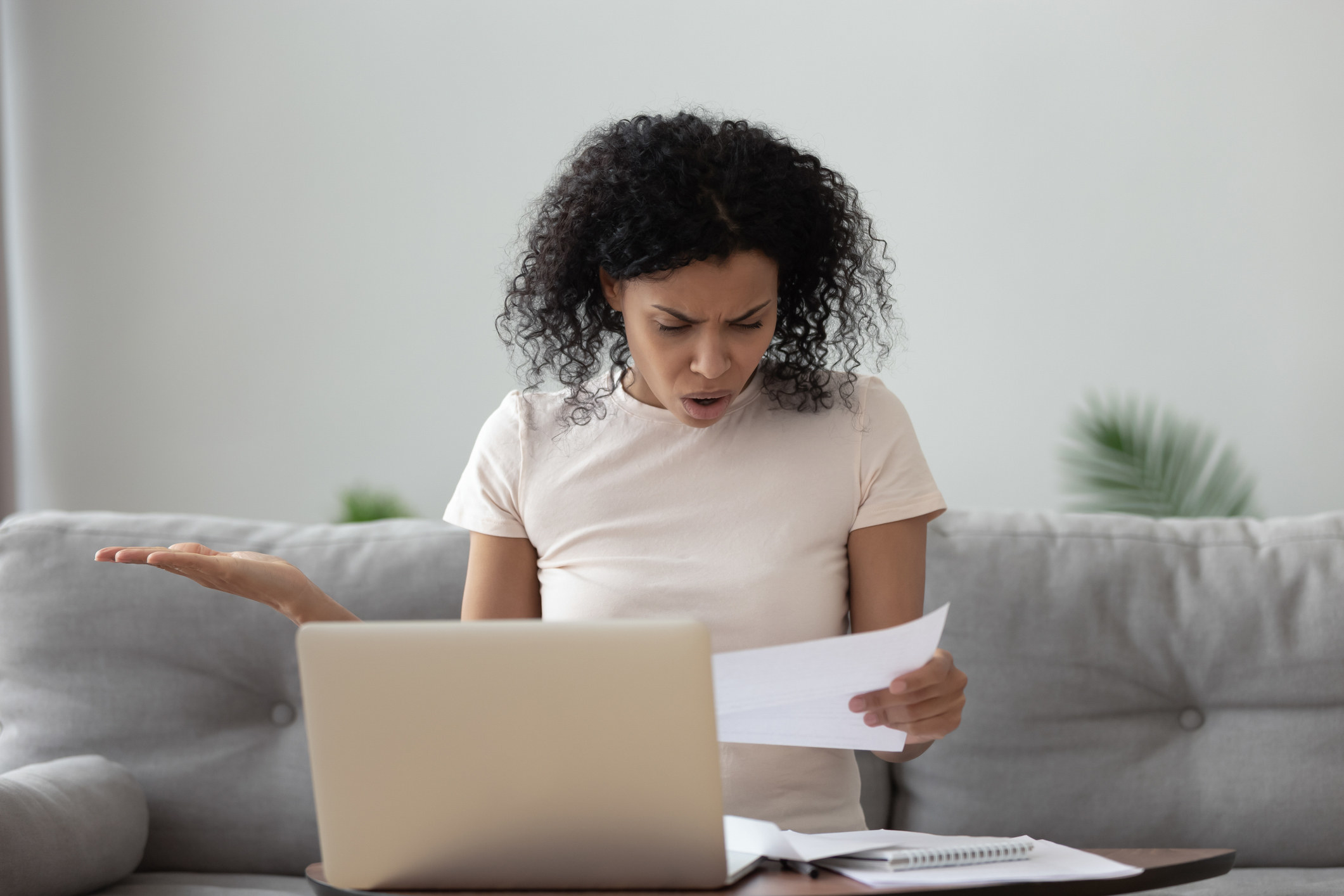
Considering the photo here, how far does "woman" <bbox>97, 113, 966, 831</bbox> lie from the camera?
3.53ft

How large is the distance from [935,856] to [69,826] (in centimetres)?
112

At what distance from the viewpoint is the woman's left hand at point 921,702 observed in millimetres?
784

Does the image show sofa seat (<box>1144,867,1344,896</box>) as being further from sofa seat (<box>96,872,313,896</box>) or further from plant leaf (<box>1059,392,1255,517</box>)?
sofa seat (<box>96,872,313,896</box>)

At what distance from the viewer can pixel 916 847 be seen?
0.71 metres

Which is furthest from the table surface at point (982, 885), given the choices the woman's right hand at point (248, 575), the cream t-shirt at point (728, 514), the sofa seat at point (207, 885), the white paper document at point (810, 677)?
the sofa seat at point (207, 885)

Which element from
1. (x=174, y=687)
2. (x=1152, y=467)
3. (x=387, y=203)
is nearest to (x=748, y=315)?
(x=174, y=687)

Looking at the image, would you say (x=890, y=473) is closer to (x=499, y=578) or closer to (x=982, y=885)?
(x=499, y=578)

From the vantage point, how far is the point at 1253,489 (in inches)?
92.0

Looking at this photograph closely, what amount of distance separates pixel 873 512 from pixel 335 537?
34.9 inches

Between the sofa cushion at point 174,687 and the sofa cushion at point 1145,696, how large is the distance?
0.77 m

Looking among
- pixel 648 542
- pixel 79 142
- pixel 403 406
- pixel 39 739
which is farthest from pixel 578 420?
pixel 79 142

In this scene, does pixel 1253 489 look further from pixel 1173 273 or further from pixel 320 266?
pixel 320 266

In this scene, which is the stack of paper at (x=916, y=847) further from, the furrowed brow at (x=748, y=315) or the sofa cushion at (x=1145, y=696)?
the sofa cushion at (x=1145, y=696)

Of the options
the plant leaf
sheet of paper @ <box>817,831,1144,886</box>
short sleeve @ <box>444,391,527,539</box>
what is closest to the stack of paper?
sheet of paper @ <box>817,831,1144,886</box>
